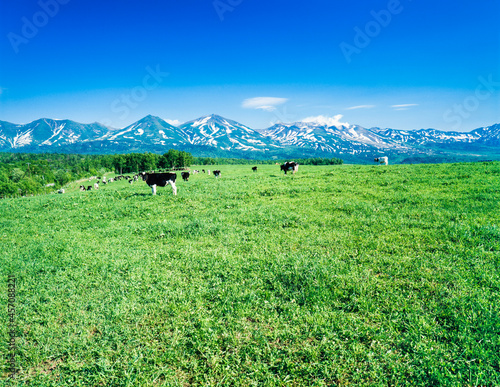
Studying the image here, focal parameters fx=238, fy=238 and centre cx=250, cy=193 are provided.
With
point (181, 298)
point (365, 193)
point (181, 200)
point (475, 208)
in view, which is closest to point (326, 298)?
point (181, 298)

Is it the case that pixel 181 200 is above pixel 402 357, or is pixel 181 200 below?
above

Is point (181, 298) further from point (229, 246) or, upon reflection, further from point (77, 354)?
point (229, 246)

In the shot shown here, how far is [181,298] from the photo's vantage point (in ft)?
18.8

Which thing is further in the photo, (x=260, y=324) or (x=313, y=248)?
(x=313, y=248)

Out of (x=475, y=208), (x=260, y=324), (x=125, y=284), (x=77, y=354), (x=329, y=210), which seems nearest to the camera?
(x=77, y=354)

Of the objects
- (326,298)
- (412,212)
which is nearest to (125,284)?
(326,298)

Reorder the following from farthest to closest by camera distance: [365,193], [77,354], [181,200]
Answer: [181,200]
[365,193]
[77,354]

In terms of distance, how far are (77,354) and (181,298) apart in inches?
82.4

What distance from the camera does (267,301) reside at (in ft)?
18.3

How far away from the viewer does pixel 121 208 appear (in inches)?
563


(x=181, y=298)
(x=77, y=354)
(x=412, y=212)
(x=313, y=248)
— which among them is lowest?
(x=77, y=354)

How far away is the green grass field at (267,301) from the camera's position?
404 centimetres

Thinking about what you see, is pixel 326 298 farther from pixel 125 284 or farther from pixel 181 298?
pixel 125 284

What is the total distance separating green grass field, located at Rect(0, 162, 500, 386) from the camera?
159 inches
